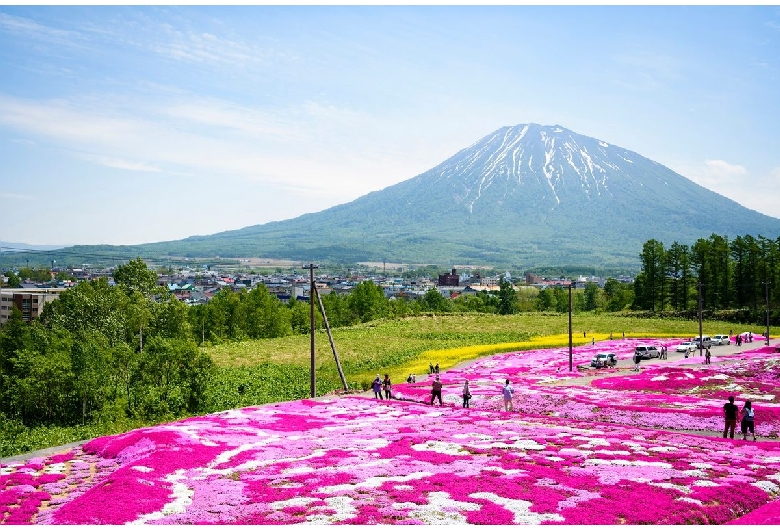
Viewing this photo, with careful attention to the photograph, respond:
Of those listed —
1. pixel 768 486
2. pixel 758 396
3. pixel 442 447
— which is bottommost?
pixel 758 396

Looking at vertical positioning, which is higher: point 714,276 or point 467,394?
point 714,276

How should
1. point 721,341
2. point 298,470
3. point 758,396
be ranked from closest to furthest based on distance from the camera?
point 298,470 → point 758,396 → point 721,341

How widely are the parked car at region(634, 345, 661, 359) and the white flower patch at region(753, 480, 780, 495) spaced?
4488 centimetres

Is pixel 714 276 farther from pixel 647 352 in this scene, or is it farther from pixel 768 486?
pixel 768 486

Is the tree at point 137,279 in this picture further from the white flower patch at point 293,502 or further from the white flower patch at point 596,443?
the white flower patch at point 293,502

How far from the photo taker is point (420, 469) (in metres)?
23.4

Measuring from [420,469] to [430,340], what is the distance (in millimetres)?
71160

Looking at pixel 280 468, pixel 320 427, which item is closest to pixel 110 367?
pixel 320 427

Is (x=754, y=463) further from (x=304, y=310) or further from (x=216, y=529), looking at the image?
(x=304, y=310)

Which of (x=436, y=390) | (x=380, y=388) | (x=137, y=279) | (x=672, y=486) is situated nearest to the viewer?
(x=672, y=486)

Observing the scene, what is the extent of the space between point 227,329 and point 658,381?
81497 millimetres

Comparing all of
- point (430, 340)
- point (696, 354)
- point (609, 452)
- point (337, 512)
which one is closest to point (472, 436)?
point (609, 452)

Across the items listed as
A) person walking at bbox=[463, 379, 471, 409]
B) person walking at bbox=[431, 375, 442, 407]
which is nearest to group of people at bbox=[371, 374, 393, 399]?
person walking at bbox=[431, 375, 442, 407]

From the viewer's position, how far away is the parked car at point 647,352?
217 feet
